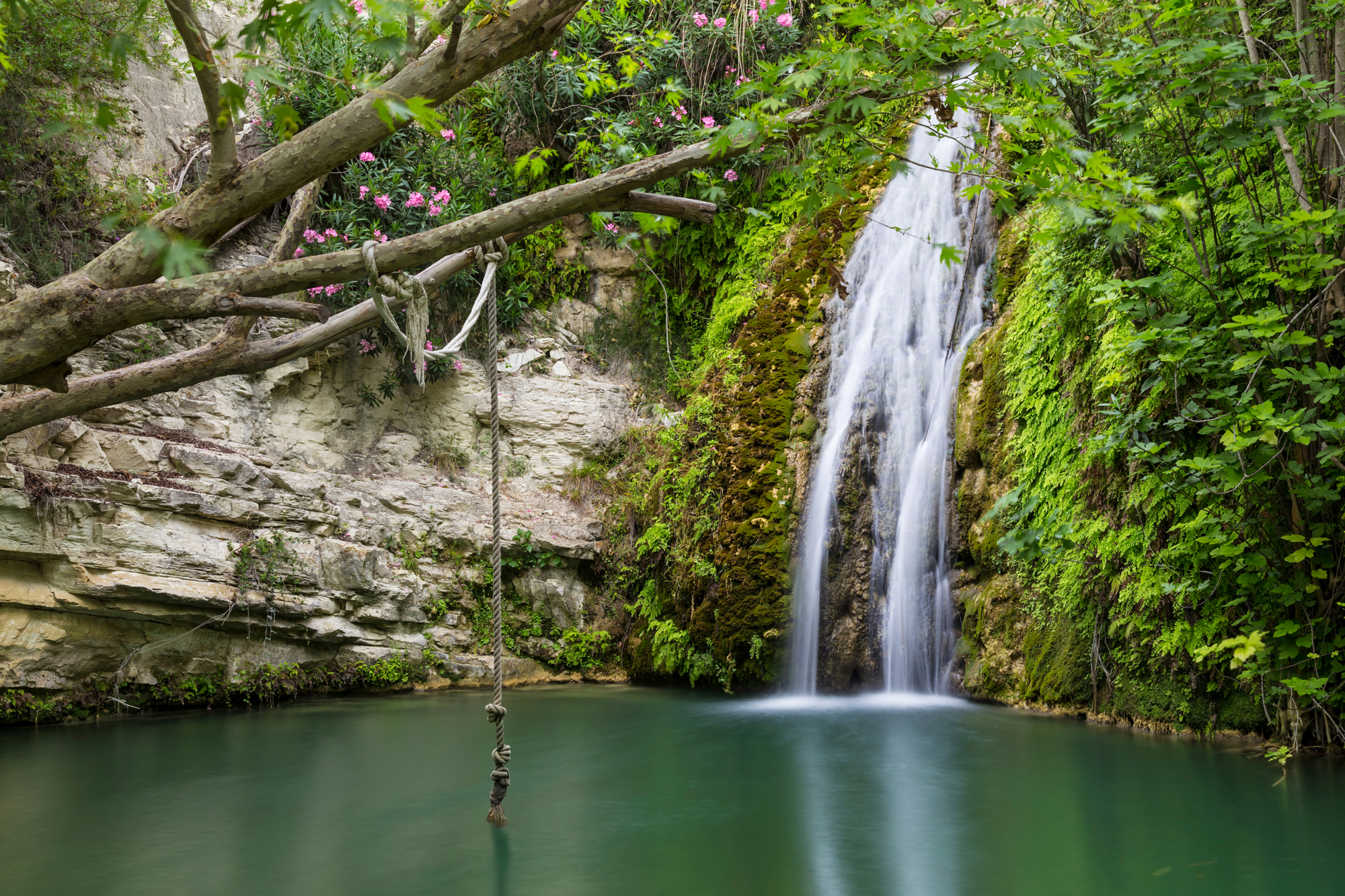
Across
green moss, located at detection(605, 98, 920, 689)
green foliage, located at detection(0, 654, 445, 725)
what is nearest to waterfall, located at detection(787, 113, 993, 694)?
green moss, located at detection(605, 98, 920, 689)

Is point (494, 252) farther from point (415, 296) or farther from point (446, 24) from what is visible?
point (446, 24)

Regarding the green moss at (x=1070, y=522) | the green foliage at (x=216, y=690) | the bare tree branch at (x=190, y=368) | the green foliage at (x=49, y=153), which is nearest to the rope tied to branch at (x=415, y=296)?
the bare tree branch at (x=190, y=368)

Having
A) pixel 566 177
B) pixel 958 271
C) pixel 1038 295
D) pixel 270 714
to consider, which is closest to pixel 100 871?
pixel 270 714

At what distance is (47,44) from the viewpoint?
920cm

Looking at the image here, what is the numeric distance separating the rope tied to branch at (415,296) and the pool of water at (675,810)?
2284 mm

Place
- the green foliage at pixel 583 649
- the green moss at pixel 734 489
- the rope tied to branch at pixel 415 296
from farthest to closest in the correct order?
the green foliage at pixel 583 649, the green moss at pixel 734 489, the rope tied to branch at pixel 415 296

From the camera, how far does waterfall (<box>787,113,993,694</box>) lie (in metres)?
7.54

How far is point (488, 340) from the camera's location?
431 cm

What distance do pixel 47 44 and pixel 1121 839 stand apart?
1159 centimetres

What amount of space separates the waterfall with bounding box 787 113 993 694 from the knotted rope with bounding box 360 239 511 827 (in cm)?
404

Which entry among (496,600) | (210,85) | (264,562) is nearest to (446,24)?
(210,85)

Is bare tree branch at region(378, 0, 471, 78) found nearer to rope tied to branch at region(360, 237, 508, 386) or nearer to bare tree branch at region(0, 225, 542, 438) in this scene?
rope tied to branch at region(360, 237, 508, 386)

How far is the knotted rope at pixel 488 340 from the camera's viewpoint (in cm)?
362

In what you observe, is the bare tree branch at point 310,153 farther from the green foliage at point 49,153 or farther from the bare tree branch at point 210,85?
the green foliage at point 49,153
